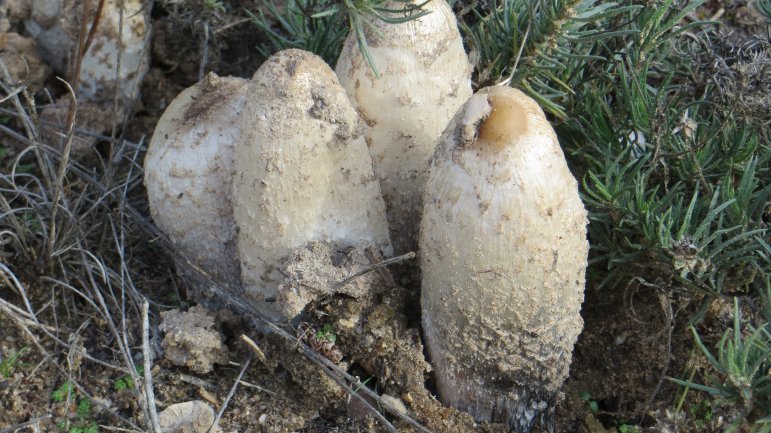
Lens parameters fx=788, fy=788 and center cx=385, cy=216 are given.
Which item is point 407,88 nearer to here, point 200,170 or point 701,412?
point 200,170

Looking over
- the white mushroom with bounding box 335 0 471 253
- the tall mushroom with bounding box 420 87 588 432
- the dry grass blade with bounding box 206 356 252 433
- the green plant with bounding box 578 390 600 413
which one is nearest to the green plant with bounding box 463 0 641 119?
the white mushroom with bounding box 335 0 471 253

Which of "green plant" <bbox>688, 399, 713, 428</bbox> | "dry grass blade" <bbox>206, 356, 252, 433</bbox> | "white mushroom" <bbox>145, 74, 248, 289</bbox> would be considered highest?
"white mushroom" <bbox>145, 74, 248, 289</bbox>

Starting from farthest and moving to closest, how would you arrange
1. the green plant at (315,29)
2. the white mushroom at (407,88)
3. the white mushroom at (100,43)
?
the white mushroom at (100,43) → the green plant at (315,29) → the white mushroom at (407,88)

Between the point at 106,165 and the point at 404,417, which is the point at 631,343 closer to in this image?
the point at 404,417

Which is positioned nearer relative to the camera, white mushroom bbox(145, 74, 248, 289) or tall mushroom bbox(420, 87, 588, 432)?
tall mushroom bbox(420, 87, 588, 432)

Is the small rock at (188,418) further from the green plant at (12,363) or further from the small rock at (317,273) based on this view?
the green plant at (12,363)

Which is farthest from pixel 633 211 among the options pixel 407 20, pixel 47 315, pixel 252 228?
pixel 47 315

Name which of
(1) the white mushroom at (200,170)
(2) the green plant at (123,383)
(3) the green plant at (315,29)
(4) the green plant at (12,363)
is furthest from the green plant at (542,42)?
(4) the green plant at (12,363)

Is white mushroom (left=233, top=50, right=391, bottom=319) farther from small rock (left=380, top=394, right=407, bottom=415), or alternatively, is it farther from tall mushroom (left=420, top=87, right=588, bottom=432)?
small rock (left=380, top=394, right=407, bottom=415)
